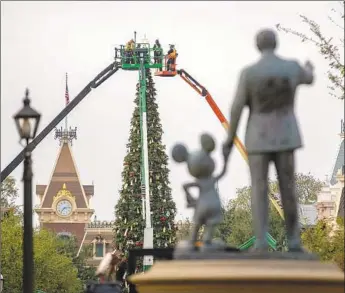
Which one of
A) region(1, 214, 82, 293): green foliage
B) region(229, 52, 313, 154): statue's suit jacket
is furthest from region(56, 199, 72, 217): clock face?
region(229, 52, 313, 154): statue's suit jacket

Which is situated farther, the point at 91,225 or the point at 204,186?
the point at 91,225

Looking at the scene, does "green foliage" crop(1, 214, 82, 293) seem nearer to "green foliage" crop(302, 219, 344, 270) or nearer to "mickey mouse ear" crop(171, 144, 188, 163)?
"green foliage" crop(302, 219, 344, 270)

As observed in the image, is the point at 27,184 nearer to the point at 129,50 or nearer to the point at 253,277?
the point at 253,277

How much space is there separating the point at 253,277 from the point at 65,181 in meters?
137

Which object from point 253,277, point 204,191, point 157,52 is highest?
point 157,52

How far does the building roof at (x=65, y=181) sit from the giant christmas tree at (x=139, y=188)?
81619mm

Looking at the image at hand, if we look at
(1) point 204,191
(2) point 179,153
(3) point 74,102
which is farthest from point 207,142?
(3) point 74,102

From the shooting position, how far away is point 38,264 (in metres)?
84.9

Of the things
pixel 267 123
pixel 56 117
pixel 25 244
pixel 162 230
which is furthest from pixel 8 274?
pixel 267 123

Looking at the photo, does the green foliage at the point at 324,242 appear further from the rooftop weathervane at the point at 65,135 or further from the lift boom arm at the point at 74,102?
the rooftop weathervane at the point at 65,135

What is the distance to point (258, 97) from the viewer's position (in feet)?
55.9

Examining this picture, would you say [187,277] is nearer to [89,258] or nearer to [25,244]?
[25,244]

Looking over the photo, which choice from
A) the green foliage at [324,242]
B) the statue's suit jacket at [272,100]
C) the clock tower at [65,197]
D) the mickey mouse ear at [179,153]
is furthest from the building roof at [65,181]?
the statue's suit jacket at [272,100]

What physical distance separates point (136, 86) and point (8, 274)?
46.4 ft
